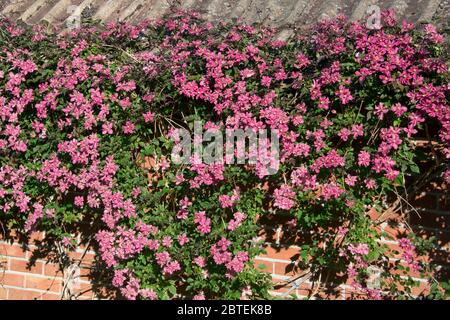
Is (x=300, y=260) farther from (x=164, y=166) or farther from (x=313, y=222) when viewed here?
(x=164, y=166)

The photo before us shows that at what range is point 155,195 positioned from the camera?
340 cm

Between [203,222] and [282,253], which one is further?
[282,253]

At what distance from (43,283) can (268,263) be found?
Answer: 1.61 meters

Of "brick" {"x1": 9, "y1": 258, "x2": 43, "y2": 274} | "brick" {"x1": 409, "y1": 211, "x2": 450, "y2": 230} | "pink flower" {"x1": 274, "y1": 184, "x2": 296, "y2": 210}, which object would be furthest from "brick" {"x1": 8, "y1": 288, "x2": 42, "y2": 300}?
"brick" {"x1": 409, "y1": 211, "x2": 450, "y2": 230}

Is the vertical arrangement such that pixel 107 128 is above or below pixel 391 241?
above

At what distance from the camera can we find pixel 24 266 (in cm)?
400

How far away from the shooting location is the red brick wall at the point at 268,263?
3.21m

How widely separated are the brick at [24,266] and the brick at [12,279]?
0.04 metres

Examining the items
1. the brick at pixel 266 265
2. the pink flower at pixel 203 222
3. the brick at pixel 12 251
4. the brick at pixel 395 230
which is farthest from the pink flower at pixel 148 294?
the brick at pixel 395 230

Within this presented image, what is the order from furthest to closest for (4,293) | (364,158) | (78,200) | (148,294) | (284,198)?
1. (4,293)
2. (78,200)
3. (148,294)
4. (284,198)
5. (364,158)

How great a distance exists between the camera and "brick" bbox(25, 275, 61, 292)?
3.93 meters

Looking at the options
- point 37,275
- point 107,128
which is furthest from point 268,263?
point 37,275

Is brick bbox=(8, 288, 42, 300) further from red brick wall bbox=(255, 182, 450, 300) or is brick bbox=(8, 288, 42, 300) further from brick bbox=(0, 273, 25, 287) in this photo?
red brick wall bbox=(255, 182, 450, 300)

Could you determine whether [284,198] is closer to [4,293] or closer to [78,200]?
[78,200]
